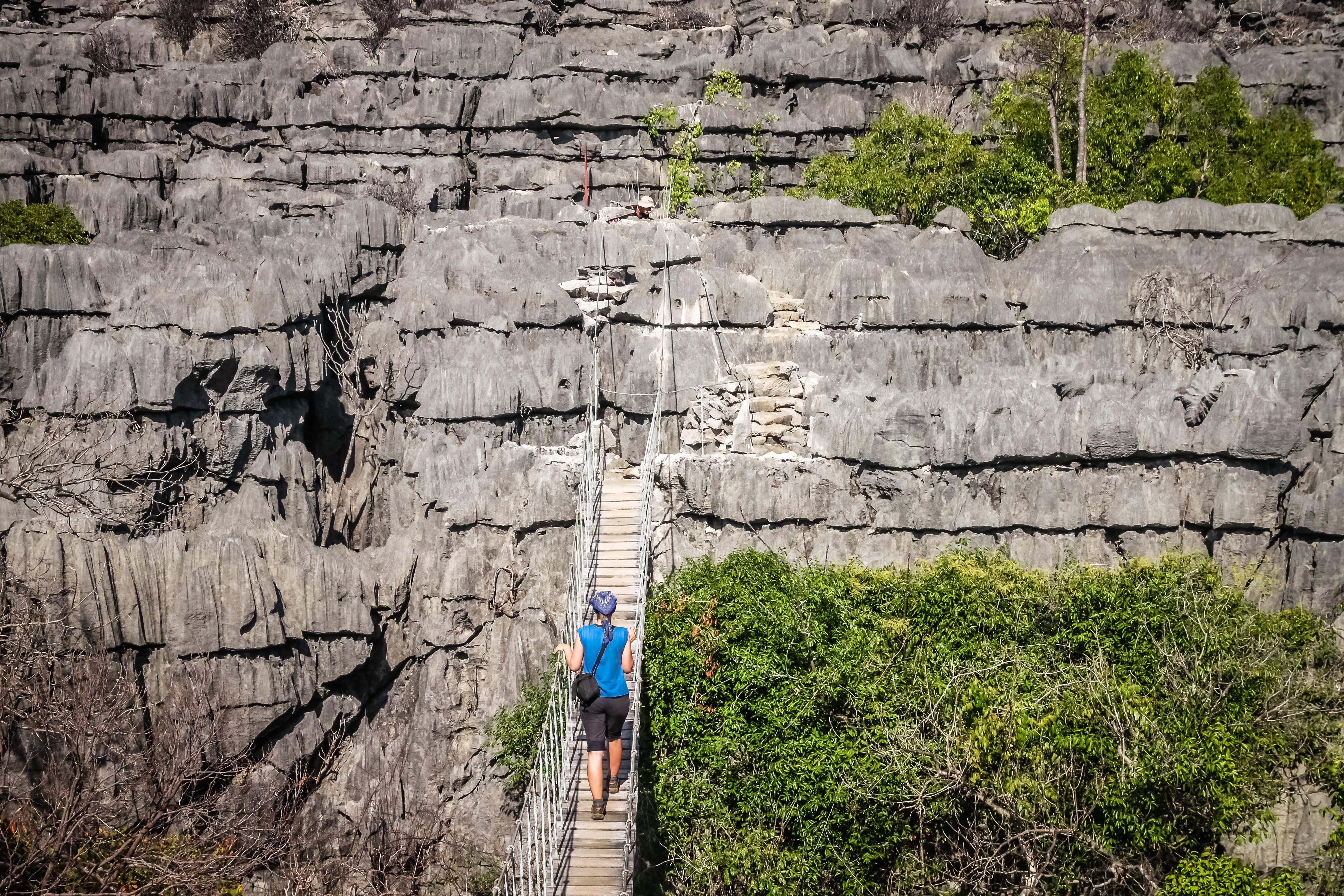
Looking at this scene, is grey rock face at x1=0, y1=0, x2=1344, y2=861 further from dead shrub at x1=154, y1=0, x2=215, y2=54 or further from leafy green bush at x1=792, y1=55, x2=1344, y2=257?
dead shrub at x1=154, y1=0, x2=215, y2=54

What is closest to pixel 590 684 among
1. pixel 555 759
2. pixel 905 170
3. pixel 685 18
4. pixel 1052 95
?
pixel 555 759

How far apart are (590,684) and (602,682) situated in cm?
11

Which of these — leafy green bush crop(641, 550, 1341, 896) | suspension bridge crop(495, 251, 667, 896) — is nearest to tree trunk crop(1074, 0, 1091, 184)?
leafy green bush crop(641, 550, 1341, 896)

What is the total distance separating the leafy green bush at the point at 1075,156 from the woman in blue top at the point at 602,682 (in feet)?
48.9

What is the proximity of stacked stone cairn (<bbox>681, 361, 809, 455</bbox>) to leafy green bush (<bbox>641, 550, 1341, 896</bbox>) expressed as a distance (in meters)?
2.68

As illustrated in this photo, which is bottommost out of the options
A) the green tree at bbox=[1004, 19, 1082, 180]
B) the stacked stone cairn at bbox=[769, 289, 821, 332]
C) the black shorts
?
the black shorts

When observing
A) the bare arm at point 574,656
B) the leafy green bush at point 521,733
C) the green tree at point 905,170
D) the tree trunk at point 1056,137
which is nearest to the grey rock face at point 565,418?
the leafy green bush at point 521,733

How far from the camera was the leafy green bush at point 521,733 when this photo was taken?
52.0ft

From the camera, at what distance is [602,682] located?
34.6 ft

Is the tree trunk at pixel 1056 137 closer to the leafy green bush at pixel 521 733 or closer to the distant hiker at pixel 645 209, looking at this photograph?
the distant hiker at pixel 645 209

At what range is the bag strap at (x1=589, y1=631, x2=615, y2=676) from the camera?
34.5 ft

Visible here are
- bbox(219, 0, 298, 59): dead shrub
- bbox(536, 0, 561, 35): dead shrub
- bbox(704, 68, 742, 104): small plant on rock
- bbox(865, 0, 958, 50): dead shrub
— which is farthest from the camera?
bbox(219, 0, 298, 59): dead shrub

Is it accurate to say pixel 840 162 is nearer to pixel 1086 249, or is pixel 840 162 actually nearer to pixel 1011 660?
pixel 1086 249

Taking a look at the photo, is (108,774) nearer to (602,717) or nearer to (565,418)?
(565,418)
